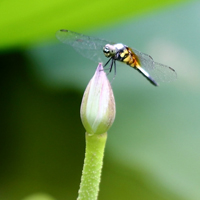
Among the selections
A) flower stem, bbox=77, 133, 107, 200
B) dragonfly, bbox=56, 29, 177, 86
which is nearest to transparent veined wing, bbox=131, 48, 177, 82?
dragonfly, bbox=56, 29, 177, 86

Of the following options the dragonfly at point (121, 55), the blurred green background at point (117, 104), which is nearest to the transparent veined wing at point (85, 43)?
the dragonfly at point (121, 55)

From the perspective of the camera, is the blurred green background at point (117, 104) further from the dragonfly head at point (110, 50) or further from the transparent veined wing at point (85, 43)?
the dragonfly head at point (110, 50)

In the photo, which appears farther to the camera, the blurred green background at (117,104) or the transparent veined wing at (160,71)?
the blurred green background at (117,104)

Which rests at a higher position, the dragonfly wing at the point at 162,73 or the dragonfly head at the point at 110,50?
the dragonfly wing at the point at 162,73

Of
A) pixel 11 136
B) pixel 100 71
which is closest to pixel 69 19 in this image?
pixel 11 136

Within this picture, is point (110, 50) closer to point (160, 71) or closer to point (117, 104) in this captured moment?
point (160, 71)

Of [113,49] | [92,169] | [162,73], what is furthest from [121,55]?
[92,169]

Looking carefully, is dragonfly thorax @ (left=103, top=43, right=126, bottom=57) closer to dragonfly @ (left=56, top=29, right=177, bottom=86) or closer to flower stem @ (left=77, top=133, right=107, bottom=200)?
dragonfly @ (left=56, top=29, right=177, bottom=86)
